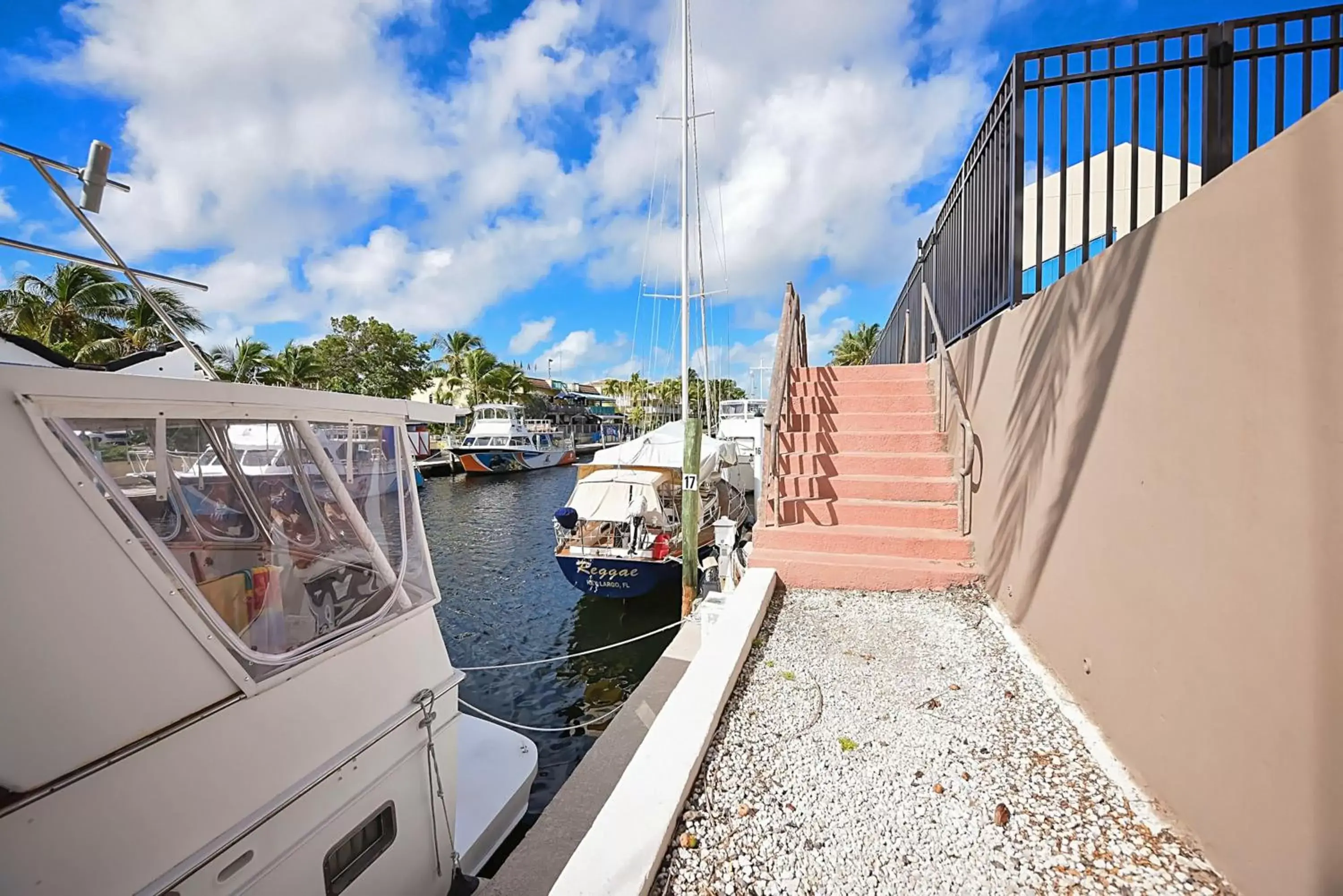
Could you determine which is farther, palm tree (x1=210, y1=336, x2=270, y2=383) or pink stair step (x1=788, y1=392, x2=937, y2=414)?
palm tree (x1=210, y1=336, x2=270, y2=383)

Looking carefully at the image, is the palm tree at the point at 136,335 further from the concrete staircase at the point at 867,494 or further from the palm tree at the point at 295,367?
the concrete staircase at the point at 867,494

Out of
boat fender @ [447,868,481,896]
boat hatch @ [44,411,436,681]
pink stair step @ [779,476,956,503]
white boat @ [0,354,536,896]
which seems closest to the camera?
white boat @ [0,354,536,896]

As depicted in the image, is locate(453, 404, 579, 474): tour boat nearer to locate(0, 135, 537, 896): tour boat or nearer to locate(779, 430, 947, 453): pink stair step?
locate(779, 430, 947, 453): pink stair step

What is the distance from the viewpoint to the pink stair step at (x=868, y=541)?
493cm

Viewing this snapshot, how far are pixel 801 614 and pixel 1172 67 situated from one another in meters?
4.08

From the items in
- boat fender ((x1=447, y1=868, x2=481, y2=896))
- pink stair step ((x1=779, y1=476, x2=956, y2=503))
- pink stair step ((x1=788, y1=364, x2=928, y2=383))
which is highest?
pink stair step ((x1=788, y1=364, x2=928, y2=383))

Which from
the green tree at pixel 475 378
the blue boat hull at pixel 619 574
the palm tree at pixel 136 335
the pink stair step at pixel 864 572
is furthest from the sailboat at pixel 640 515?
the green tree at pixel 475 378

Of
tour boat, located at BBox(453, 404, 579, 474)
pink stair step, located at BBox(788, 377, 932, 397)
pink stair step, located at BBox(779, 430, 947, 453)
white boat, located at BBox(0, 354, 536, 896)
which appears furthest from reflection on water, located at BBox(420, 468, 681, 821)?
tour boat, located at BBox(453, 404, 579, 474)

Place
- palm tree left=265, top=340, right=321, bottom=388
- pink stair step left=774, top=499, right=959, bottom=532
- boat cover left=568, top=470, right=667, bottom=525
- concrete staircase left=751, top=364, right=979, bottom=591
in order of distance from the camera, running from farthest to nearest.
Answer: palm tree left=265, top=340, right=321, bottom=388, boat cover left=568, top=470, right=667, bottom=525, pink stair step left=774, top=499, right=959, bottom=532, concrete staircase left=751, top=364, right=979, bottom=591

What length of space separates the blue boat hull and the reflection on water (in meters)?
0.85

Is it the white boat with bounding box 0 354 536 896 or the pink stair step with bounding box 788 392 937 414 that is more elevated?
the pink stair step with bounding box 788 392 937 414

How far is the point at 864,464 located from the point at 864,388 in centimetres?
168

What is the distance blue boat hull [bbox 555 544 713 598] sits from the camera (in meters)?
10.6

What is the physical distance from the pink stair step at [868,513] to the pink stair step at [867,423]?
118 centimetres
